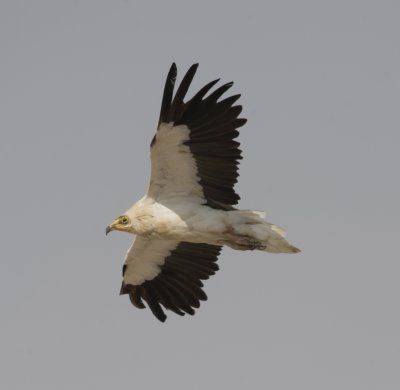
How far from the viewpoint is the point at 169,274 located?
20969 millimetres

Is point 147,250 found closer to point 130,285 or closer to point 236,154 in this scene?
point 130,285

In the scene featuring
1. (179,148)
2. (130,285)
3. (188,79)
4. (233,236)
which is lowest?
(130,285)


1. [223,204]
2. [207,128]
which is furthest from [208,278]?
[207,128]

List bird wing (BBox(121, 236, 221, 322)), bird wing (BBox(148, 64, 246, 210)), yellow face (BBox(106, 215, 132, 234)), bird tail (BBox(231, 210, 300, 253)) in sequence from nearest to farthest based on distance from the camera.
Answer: bird wing (BBox(148, 64, 246, 210)), bird tail (BBox(231, 210, 300, 253)), yellow face (BBox(106, 215, 132, 234)), bird wing (BBox(121, 236, 221, 322))

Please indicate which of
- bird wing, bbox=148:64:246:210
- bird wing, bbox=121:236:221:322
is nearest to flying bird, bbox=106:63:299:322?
bird wing, bbox=148:64:246:210

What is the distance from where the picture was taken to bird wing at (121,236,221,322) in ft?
68.0

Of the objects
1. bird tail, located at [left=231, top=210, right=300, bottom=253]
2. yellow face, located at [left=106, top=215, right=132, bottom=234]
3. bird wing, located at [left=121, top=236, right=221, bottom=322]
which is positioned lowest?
bird wing, located at [left=121, top=236, right=221, bottom=322]

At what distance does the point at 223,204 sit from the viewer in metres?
19.1

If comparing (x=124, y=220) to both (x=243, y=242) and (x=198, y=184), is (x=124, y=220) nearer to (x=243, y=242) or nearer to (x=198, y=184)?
(x=198, y=184)

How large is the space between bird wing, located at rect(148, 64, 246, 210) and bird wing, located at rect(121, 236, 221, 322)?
1.75m

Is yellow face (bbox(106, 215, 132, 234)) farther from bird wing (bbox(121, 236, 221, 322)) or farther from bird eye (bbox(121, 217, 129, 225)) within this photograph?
bird wing (bbox(121, 236, 221, 322))

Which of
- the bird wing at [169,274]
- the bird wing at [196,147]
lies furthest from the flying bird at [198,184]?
the bird wing at [169,274]

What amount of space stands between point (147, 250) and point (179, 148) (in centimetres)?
273

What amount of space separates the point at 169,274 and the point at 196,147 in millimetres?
3379
